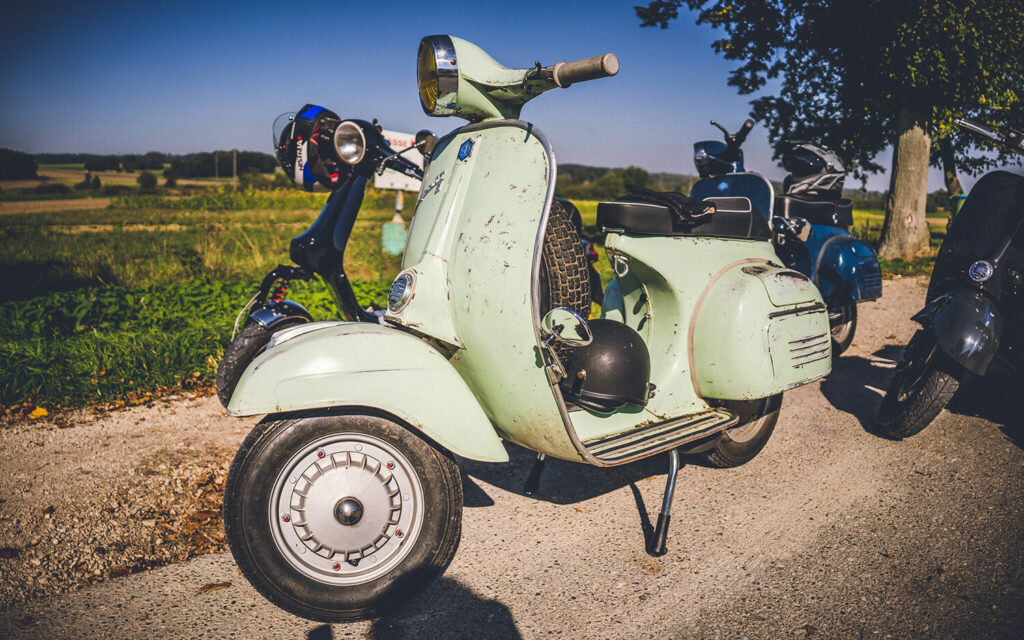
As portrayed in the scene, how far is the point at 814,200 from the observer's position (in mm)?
5336

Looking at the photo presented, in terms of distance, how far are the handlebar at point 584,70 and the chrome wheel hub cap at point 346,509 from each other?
4.29ft

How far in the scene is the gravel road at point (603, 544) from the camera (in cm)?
198

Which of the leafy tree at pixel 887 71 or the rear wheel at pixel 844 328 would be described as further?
the leafy tree at pixel 887 71

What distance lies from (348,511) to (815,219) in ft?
15.4

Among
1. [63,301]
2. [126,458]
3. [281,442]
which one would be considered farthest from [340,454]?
[63,301]

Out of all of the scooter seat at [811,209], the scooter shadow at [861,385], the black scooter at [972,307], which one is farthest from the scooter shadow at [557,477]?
the scooter seat at [811,209]

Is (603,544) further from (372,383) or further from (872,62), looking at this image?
(872,62)

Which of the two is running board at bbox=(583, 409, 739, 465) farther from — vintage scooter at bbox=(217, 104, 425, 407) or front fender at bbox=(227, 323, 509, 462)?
vintage scooter at bbox=(217, 104, 425, 407)

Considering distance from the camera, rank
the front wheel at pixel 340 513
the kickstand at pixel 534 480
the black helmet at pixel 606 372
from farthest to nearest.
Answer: the kickstand at pixel 534 480 < the black helmet at pixel 606 372 < the front wheel at pixel 340 513

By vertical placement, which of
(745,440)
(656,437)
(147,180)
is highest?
(147,180)

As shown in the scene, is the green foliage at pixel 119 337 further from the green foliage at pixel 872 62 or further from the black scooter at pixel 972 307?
the green foliage at pixel 872 62

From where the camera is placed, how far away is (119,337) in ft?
13.8

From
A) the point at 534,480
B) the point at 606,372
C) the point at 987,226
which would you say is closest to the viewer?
the point at 606,372

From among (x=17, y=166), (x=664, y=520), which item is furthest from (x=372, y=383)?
(x=17, y=166)
